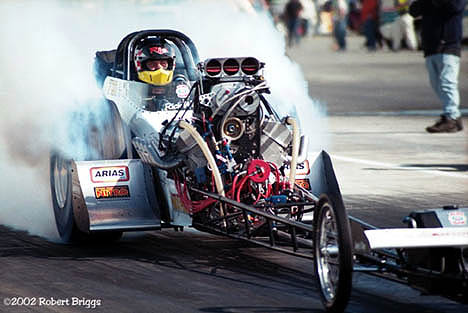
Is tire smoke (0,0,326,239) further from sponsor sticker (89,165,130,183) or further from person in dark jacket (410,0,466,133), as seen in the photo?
person in dark jacket (410,0,466,133)

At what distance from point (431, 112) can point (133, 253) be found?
12.7 m

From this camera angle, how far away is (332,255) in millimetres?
7238

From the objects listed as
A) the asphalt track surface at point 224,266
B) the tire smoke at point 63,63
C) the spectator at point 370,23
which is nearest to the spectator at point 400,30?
the spectator at point 370,23

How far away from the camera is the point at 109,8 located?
23.6m

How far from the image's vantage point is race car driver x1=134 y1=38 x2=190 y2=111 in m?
10.6

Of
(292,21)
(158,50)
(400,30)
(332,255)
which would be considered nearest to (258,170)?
(332,255)

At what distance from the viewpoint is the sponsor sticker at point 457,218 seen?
720 cm

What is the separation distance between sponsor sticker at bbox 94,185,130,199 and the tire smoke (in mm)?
986

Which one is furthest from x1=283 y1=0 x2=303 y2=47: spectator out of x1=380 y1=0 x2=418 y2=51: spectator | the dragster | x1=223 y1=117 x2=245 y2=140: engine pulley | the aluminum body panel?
x1=223 y1=117 x2=245 y2=140: engine pulley

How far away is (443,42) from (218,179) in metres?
9.59

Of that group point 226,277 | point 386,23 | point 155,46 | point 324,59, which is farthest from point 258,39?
point 386,23

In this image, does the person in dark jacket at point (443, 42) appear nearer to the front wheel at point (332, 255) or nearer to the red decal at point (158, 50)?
the red decal at point (158, 50)

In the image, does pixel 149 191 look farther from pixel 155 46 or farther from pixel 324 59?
pixel 324 59

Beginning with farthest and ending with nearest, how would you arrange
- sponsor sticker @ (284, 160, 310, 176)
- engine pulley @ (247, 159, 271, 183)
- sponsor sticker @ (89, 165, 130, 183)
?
sponsor sticker @ (284, 160, 310, 176) < sponsor sticker @ (89, 165, 130, 183) < engine pulley @ (247, 159, 271, 183)
